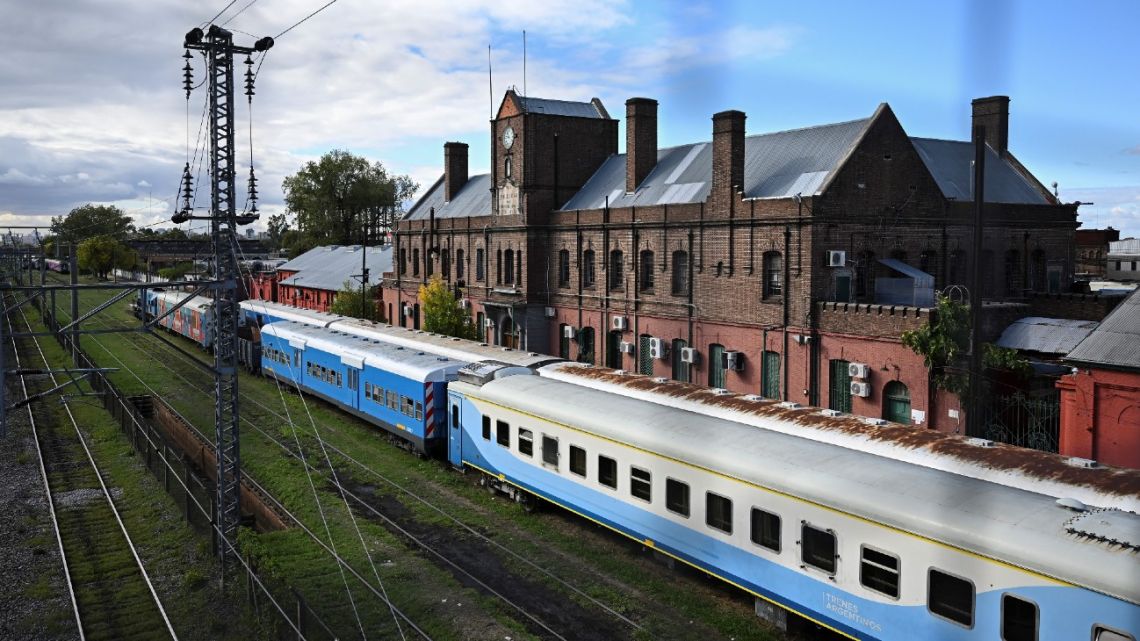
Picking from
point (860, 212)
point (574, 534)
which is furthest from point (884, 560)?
point (860, 212)

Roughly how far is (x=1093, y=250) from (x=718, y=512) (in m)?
59.4

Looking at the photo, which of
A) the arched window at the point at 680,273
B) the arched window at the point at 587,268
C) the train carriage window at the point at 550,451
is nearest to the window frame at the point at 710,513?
the train carriage window at the point at 550,451

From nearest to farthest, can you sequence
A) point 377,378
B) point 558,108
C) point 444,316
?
point 377,378 → point 444,316 → point 558,108

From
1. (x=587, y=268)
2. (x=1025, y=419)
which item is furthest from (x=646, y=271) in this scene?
(x=1025, y=419)

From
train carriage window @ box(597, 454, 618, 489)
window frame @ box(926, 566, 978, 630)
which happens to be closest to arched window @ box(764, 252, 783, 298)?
train carriage window @ box(597, 454, 618, 489)

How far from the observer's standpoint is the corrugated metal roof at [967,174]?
3288 centimetres

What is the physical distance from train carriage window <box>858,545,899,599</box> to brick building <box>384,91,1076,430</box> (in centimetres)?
1261

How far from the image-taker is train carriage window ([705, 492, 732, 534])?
13.6 m

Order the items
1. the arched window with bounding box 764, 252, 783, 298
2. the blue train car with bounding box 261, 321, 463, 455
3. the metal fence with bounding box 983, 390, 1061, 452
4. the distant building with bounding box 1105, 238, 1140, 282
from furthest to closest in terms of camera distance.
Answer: the distant building with bounding box 1105, 238, 1140, 282
the arched window with bounding box 764, 252, 783, 298
the blue train car with bounding box 261, 321, 463, 455
the metal fence with bounding box 983, 390, 1061, 452

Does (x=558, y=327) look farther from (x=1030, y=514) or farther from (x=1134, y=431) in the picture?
(x=1030, y=514)

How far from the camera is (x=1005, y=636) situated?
972 centimetres

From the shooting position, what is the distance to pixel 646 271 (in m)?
33.6

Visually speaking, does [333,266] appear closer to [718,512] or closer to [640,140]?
[640,140]

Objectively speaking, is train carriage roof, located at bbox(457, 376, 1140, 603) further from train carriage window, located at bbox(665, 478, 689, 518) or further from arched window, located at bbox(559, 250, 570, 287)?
arched window, located at bbox(559, 250, 570, 287)
